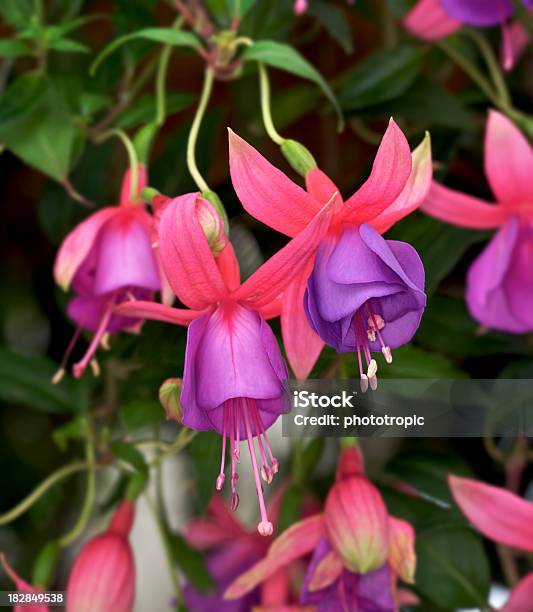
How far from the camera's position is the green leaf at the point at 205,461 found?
52 centimetres

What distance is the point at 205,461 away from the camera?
0.58 meters

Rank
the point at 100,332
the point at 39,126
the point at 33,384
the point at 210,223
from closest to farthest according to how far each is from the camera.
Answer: the point at 210,223 < the point at 100,332 < the point at 39,126 < the point at 33,384

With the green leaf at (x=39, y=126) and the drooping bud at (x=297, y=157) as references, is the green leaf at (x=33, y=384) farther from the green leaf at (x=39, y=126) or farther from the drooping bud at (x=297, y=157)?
the drooping bud at (x=297, y=157)

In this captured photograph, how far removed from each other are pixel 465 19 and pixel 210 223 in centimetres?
40

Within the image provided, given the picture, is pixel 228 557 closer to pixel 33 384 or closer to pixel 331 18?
pixel 33 384

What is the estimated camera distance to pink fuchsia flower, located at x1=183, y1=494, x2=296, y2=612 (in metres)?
A: 0.78

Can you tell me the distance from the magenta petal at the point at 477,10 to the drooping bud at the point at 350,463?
37cm

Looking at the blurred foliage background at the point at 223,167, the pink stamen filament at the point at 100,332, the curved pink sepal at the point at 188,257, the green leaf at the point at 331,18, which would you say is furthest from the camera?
the green leaf at the point at 331,18

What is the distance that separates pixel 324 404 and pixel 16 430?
2.36 ft

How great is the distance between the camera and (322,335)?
17.6 inches

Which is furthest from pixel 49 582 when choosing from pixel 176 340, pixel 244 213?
pixel 244 213

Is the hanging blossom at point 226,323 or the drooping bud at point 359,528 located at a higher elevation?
the hanging blossom at point 226,323

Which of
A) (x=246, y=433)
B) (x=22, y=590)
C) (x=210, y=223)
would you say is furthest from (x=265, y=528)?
(x=22, y=590)

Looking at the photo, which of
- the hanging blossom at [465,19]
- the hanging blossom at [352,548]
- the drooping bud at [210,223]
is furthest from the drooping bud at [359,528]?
the hanging blossom at [465,19]
